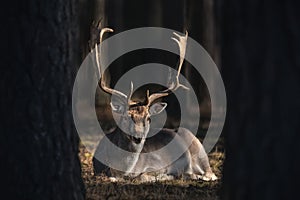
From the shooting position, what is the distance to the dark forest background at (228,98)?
203 inches

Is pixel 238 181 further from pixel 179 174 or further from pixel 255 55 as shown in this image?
pixel 179 174

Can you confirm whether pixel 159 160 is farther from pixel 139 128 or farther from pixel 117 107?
pixel 117 107

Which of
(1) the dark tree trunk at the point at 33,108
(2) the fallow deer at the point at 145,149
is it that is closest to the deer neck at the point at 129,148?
(2) the fallow deer at the point at 145,149

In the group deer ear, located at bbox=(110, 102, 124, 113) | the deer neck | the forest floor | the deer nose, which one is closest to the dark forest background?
the forest floor

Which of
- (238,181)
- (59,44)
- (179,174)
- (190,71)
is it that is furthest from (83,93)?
(238,181)

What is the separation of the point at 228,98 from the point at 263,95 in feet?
0.95

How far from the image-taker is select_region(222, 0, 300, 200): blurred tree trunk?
5129 mm

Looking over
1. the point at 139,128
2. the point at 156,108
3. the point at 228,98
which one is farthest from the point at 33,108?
the point at 156,108

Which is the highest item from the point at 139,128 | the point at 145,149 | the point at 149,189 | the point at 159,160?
the point at 139,128

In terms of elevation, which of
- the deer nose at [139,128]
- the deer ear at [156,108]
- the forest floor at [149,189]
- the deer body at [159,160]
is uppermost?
the deer ear at [156,108]

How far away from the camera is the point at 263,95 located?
5.19 metres

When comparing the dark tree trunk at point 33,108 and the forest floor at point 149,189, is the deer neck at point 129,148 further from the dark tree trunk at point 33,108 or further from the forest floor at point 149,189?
the dark tree trunk at point 33,108

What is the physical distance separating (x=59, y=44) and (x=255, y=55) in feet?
9.31

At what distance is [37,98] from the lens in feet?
24.8
